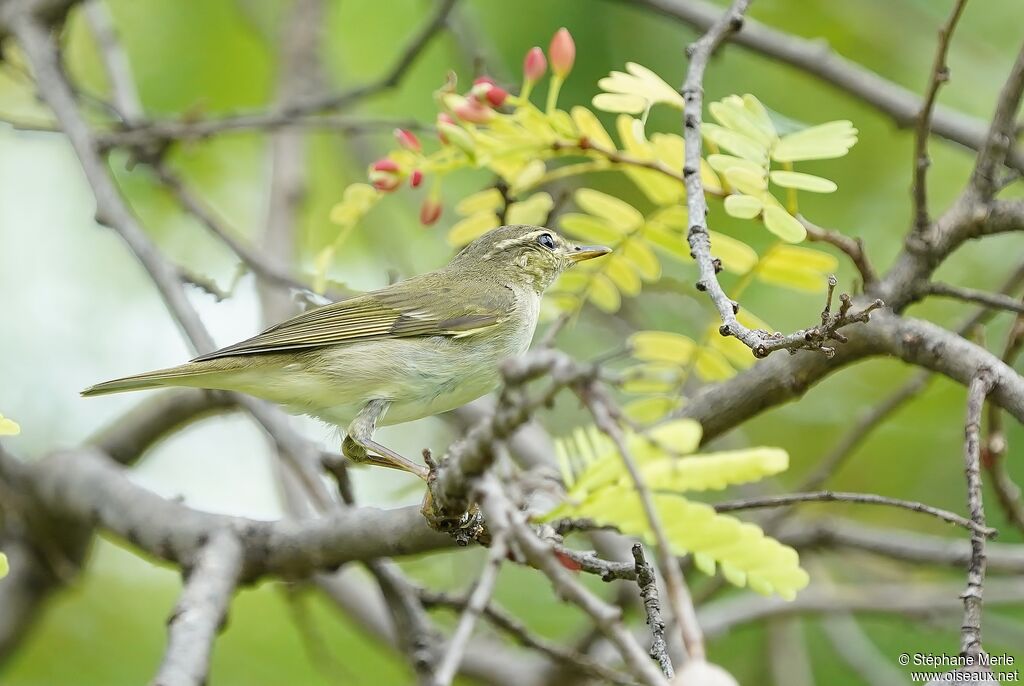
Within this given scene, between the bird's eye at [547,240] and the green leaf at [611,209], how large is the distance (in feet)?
3.64

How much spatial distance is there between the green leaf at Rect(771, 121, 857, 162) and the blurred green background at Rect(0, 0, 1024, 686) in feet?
7.86

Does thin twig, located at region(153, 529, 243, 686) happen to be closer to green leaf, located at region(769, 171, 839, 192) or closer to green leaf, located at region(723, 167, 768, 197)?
green leaf, located at region(723, 167, 768, 197)

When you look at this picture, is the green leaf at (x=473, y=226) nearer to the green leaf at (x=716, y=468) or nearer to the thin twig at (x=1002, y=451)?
the thin twig at (x=1002, y=451)

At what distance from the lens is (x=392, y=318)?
456 cm

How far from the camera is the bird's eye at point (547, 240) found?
496 centimetres

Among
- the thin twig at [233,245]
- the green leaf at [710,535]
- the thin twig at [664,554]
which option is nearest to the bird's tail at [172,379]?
the thin twig at [233,245]

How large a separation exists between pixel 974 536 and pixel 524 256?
3.30m

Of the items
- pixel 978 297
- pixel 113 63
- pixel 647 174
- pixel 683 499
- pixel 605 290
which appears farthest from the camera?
pixel 113 63

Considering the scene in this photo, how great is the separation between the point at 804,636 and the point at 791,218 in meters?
4.47

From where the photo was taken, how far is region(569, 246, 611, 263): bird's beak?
172 inches

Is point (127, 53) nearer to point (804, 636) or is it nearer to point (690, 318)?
point (690, 318)

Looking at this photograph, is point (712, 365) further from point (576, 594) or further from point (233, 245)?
point (576, 594)

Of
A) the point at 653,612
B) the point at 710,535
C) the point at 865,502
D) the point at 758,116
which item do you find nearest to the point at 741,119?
the point at 758,116

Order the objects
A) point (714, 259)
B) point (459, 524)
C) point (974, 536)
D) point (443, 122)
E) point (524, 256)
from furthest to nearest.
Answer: point (524, 256), point (443, 122), point (459, 524), point (714, 259), point (974, 536)
